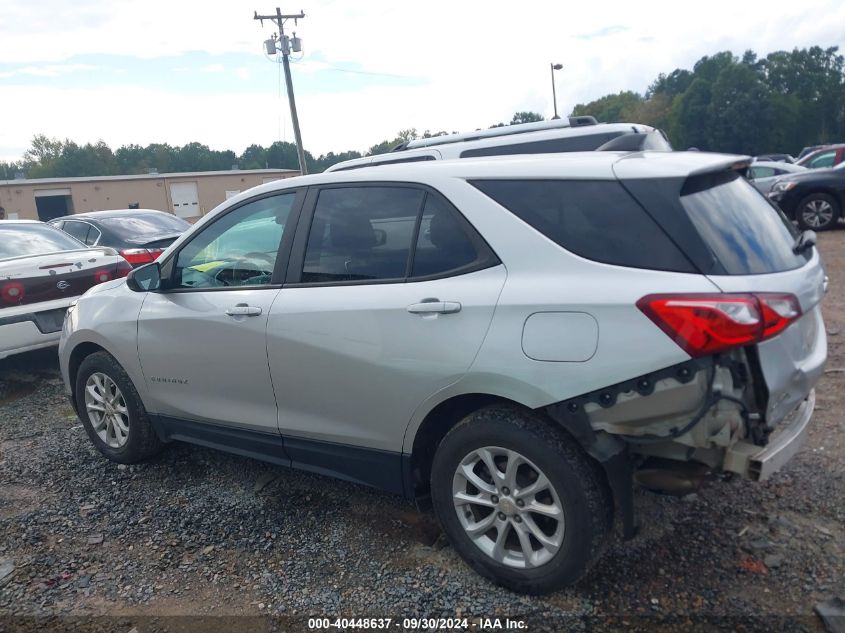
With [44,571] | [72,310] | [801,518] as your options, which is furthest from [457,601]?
[72,310]

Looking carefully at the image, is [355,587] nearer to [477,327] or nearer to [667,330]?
[477,327]

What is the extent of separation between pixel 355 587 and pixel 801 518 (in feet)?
7.09

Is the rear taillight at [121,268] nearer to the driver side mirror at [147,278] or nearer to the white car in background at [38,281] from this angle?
the white car in background at [38,281]

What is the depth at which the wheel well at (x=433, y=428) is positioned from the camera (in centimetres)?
294

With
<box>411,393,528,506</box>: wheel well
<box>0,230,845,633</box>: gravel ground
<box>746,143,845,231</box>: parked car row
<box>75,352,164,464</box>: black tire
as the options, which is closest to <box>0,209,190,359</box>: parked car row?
<box>75,352,164,464</box>: black tire

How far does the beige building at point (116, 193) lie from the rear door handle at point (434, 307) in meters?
39.4

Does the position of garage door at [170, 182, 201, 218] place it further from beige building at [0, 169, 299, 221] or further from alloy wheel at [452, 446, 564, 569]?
alloy wheel at [452, 446, 564, 569]

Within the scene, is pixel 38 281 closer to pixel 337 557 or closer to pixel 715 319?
pixel 337 557

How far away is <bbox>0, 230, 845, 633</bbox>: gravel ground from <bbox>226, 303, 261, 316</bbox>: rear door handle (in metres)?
1.13

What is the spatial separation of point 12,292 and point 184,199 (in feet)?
150

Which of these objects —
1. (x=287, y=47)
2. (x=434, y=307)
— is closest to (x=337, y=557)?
(x=434, y=307)

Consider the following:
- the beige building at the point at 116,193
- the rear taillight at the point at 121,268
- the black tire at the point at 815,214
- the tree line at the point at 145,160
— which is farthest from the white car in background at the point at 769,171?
the tree line at the point at 145,160

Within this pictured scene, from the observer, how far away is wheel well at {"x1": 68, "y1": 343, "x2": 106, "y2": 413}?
4.61 metres

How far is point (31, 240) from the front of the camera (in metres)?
7.13
